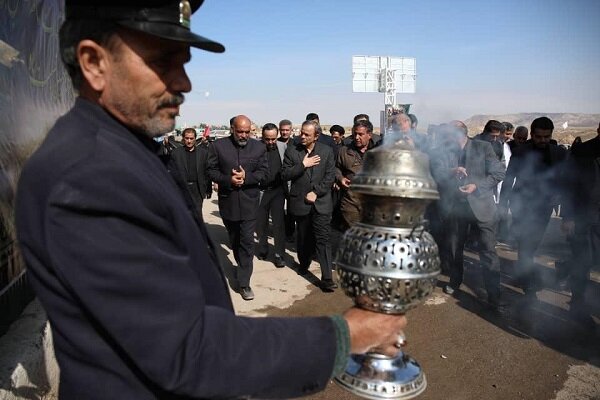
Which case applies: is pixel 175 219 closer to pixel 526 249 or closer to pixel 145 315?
pixel 145 315

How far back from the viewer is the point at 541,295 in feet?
18.1

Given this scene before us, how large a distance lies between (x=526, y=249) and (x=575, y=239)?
2.75 ft

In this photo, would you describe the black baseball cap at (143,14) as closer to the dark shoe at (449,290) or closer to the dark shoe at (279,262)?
the dark shoe at (449,290)

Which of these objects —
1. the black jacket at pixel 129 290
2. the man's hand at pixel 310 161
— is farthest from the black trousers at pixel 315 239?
the black jacket at pixel 129 290

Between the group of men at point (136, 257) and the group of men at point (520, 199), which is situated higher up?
the group of men at point (136, 257)

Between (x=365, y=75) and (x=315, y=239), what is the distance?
15692mm

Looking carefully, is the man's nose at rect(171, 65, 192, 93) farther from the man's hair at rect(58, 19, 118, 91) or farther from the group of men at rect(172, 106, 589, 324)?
the group of men at rect(172, 106, 589, 324)

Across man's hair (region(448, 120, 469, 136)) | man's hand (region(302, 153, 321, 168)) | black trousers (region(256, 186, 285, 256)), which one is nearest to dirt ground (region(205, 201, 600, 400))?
black trousers (region(256, 186, 285, 256))

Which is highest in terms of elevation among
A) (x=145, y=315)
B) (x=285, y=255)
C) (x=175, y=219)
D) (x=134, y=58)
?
(x=134, y=58)

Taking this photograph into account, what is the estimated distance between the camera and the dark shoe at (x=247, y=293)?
5.43m

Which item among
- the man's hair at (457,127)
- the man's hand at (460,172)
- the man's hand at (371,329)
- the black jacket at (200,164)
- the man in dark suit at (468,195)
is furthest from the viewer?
the black jacket at (200,164)

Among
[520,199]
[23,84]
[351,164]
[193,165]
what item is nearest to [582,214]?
[520,199]

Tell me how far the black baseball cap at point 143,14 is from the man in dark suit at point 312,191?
473 cm

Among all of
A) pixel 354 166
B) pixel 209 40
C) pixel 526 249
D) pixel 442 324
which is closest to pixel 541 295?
pixel 526 249
